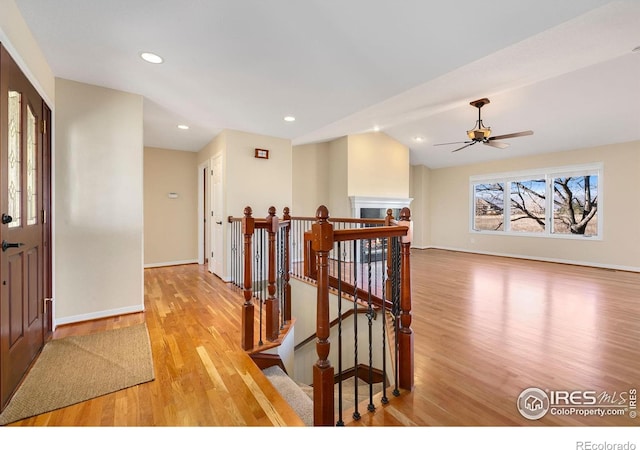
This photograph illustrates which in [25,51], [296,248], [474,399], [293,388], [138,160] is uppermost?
[25,51]

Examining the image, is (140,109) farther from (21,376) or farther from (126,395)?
(126,395)

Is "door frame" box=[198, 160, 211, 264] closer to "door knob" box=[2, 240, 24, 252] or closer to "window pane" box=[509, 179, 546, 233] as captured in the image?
"door knob" box=[2, 240, 24, 252]

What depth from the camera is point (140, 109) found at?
3.12m

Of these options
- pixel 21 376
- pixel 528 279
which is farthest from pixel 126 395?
pixel 528 279

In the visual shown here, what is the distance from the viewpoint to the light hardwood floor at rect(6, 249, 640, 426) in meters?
1.56

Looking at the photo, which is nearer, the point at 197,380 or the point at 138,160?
the point at 197,380

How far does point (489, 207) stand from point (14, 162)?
8.64 m

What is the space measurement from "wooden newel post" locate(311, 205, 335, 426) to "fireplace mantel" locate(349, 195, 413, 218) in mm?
4958

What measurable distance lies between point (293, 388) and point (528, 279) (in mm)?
4599

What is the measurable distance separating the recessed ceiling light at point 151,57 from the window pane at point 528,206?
7.75 metres

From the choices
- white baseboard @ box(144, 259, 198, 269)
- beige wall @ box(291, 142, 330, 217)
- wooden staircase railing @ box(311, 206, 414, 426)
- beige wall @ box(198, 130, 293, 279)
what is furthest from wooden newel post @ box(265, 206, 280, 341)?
white baseboard @ box(144, 259, 198, 269)

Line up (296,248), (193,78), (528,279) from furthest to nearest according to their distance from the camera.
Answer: (296,248) → (528,279) → (193,78)

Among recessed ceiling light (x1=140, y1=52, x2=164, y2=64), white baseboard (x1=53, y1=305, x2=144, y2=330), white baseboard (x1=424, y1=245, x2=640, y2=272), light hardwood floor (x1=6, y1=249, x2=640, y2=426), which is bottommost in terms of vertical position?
light hardwood floor (x1=6, y1=249, x2=640, y2=426)
